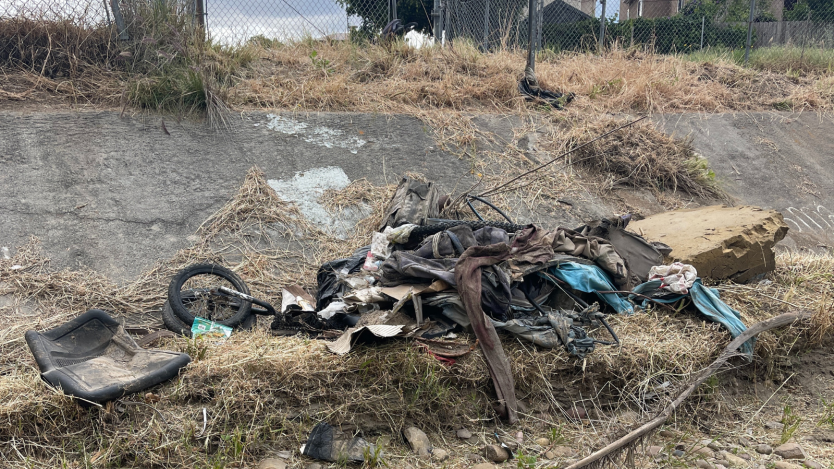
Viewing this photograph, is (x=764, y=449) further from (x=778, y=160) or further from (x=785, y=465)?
(x=778, y=160)

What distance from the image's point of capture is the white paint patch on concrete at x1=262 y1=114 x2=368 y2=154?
616 centimetres

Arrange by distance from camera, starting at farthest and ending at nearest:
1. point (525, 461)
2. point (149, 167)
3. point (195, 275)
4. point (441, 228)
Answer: point (149, 167), point (441, 228), point (195, 275), point (525, 461)

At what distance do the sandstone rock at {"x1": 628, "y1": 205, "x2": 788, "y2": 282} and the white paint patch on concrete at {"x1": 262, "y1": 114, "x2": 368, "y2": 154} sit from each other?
294 cm

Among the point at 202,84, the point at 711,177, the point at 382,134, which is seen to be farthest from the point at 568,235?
the point at 202,84

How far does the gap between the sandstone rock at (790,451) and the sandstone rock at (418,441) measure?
5.99ft

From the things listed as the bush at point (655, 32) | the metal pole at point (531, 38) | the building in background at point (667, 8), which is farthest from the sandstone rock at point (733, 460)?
the building in background at point (667, 8)

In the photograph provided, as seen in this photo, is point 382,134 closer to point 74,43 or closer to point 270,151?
point 270,151

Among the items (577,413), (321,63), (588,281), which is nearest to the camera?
(577,413)

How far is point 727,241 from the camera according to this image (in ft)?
15.3

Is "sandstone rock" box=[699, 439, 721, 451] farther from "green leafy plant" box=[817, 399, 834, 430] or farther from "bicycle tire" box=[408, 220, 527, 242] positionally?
"bicycle tire" box=[408, 220, 527, 242]

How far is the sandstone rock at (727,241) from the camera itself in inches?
182

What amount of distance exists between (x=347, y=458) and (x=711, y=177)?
5610 millimetres

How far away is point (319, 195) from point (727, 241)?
136 inches

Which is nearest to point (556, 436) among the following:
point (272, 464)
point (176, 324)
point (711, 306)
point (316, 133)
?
point (272, 464)
